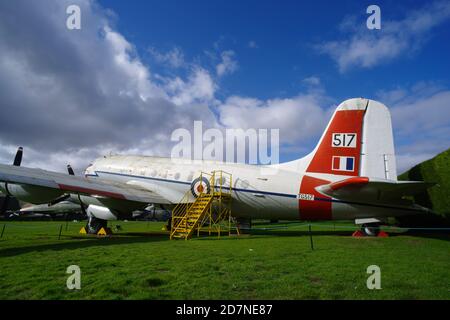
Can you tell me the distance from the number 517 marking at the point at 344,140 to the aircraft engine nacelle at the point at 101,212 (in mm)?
13409

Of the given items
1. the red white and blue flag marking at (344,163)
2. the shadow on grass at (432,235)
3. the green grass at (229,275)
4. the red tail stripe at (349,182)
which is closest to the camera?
the green grass at (229,275)

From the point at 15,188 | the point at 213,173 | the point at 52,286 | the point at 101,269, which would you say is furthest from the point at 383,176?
the point at 15,188

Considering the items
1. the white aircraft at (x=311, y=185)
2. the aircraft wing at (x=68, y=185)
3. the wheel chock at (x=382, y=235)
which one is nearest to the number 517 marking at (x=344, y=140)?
the white aircraft at (x=311, y=185)

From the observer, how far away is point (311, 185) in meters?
16.6

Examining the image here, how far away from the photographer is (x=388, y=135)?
620 inches

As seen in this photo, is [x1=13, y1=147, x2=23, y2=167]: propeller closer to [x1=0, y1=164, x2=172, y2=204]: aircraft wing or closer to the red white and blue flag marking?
[x1=0, y1=164, x2=172, y2=204]: aircraft wing

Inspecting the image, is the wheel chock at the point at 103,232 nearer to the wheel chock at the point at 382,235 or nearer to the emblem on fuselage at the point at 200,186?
the emblem on fuselage at the point at 200,186

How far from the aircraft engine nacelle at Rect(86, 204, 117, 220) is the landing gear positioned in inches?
20.9

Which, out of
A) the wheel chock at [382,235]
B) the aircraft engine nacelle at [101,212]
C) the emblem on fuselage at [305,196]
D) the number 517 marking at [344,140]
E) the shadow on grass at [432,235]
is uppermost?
the number 517 marking at [344,140]

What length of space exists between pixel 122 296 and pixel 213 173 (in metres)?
13.9

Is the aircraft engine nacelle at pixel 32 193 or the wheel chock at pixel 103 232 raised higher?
the aircraft engine nacelle at pixel 32 193

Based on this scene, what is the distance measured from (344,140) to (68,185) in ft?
46.9

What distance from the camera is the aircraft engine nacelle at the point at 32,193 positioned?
15133 mm

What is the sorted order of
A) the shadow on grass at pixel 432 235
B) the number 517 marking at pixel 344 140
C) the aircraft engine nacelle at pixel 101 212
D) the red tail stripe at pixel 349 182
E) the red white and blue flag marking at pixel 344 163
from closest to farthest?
the red tail stripe at pixel 349 182
the shadow on grass at pixel 432 235
the red white and blue flag marking at pixel 344 163
the number 517 marking at pixel 344 140
the aircraft engine nacelle at pixel 101 212
